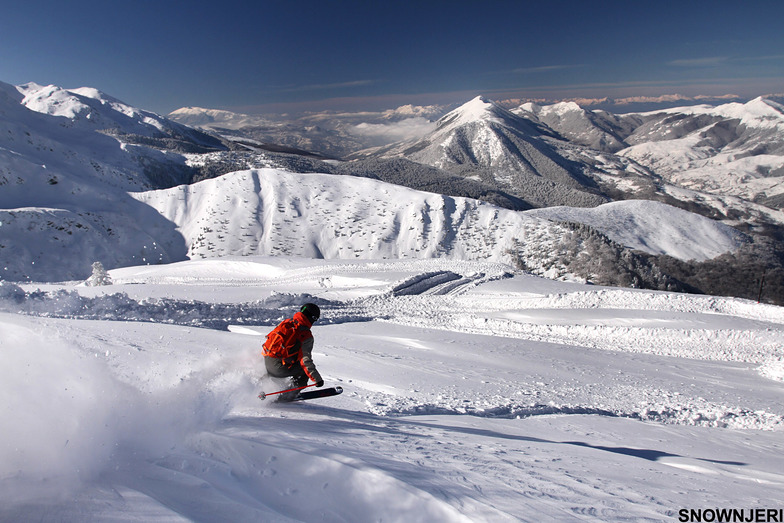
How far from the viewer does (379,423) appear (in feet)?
18.2

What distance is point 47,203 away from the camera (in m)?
44.5

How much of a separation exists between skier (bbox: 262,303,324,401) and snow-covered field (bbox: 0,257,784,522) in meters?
0.39

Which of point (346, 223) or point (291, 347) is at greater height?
point (346, 223)

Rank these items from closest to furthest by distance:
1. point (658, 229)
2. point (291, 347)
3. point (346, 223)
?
point (291, 347) < point (346, 223) < point (658, 229)

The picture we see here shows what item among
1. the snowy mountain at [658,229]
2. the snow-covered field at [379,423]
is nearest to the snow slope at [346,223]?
the snowy mountain at [658,229]

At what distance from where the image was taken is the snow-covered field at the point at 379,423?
10.0ft

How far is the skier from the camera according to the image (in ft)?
18.0

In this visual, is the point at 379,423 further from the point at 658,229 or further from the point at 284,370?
the point at 658,229

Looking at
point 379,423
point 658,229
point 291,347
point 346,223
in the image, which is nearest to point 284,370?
point 291,347

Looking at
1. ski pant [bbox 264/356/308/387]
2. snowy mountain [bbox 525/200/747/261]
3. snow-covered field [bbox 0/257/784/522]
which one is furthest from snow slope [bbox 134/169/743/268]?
ski pant [bbox 264/356/308/387]

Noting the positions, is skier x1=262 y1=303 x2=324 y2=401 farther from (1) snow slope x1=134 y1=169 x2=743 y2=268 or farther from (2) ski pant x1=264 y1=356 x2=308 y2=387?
(1) snow slope x1=134 y1=169 x2=743 y2=268

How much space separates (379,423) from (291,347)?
1.53m

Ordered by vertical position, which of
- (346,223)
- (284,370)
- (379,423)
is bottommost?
(379,423)

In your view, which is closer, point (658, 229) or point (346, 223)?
→ point (346, 223)
